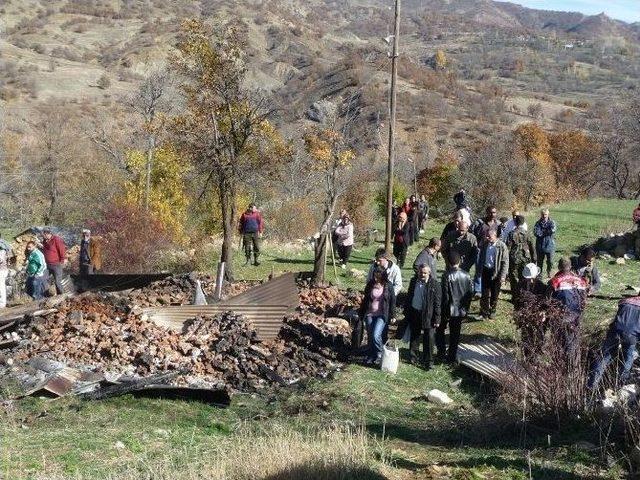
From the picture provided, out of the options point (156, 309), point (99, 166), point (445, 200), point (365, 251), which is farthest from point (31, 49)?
point (156, 309)

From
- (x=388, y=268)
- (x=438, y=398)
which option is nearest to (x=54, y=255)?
(x=388, y=268)

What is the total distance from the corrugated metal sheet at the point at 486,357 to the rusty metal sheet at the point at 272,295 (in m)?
3.32

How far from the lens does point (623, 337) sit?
7.68 meters

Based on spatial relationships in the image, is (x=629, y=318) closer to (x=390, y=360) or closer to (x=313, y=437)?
(x=390, y=360)

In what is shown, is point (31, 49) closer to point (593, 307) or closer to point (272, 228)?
point (272, 228)

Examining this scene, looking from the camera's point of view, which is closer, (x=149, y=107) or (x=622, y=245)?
(x=622, y=245)

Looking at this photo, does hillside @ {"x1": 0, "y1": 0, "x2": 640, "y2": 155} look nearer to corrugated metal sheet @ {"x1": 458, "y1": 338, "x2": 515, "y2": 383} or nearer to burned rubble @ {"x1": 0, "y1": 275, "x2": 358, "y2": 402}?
burned rubble @ {"x1": 0, "y1": 275, "x2": 358, "y2": 402}

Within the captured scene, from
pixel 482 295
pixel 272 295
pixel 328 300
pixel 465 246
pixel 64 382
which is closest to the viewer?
pixel 64 382

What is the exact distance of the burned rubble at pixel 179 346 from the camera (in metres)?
10.1

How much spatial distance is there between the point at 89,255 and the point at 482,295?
35.1 feet

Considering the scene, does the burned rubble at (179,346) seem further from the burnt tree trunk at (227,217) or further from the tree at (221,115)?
the tree at (221,115)

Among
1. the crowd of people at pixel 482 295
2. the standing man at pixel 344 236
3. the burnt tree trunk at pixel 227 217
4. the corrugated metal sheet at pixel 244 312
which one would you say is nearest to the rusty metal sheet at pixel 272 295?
the corrugated metal sheet at pixel 244 312

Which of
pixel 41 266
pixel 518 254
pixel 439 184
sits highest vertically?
pixel 439 184

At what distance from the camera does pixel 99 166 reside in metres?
41.2
